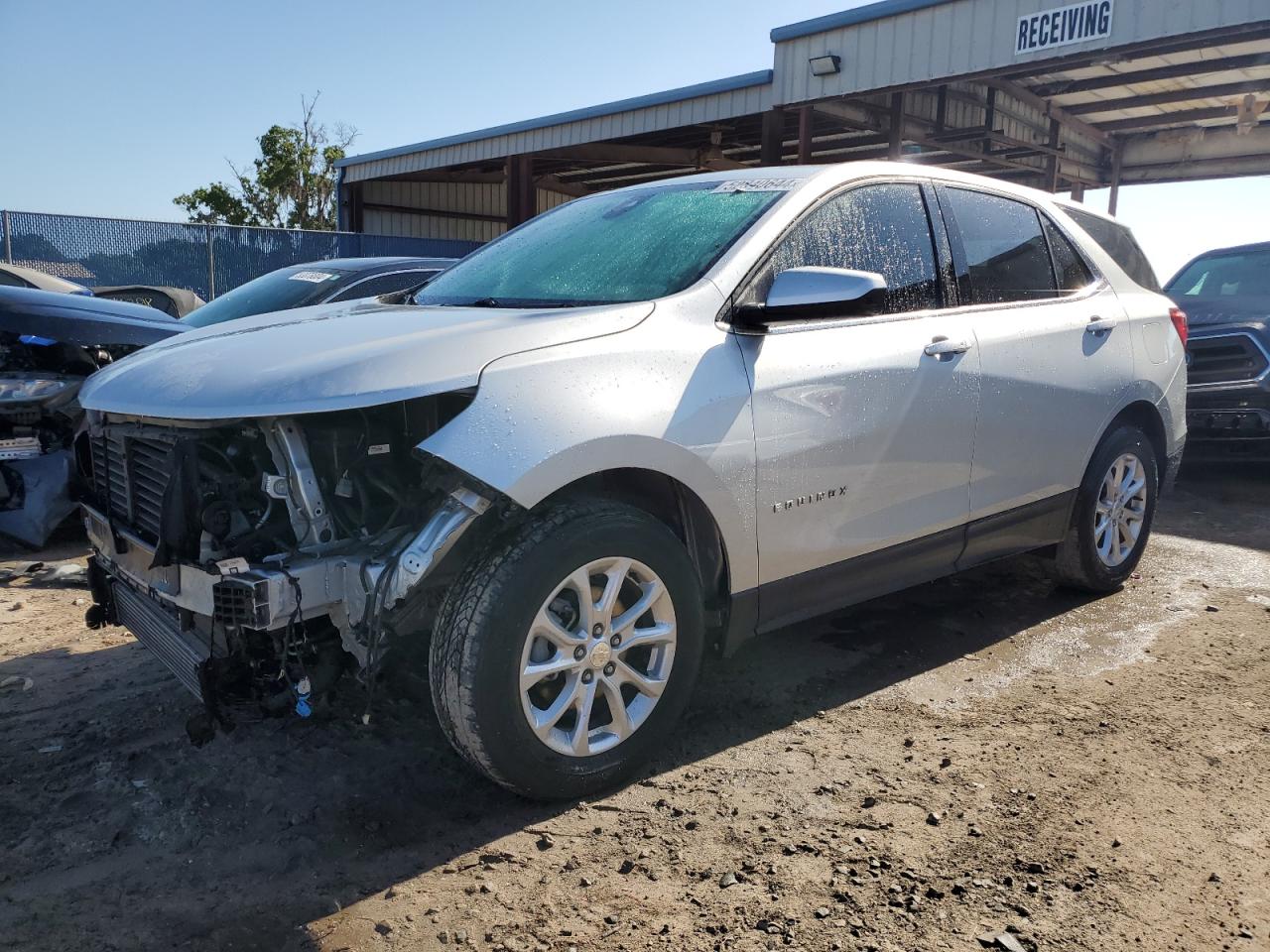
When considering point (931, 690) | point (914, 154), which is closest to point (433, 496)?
point (931, 690)

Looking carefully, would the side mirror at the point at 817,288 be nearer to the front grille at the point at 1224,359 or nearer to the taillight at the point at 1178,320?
the taillight at the point at 1178,320

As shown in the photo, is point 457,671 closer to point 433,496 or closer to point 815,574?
point 433,496

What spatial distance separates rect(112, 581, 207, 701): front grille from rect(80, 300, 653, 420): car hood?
585mm

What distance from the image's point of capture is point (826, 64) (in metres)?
12.3

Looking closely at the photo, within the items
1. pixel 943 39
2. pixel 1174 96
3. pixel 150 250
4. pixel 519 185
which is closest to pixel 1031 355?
pixel 943 39

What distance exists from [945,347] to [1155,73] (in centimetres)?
1156

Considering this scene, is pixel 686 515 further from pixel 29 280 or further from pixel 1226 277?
pixel 1226 277

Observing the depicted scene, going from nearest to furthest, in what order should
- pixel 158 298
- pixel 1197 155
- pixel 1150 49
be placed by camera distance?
pixel 158 298, pixel 1150 49, pixel 1197 155

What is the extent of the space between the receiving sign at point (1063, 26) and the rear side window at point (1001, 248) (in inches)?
274

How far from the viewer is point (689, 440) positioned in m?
2.78

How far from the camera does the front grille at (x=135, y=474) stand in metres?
2.77

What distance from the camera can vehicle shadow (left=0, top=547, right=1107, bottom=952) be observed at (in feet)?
7.58

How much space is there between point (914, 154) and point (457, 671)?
17.3 metres

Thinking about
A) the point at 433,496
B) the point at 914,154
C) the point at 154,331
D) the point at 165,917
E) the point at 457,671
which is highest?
the point at 914,154
